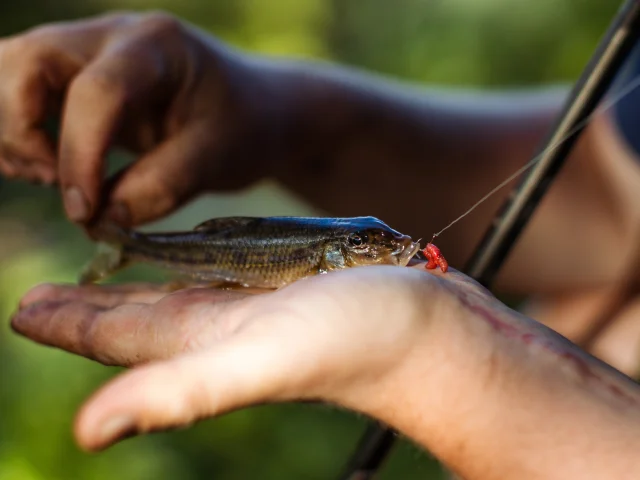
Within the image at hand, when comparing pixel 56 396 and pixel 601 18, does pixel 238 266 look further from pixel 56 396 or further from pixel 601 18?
pixel 601 18

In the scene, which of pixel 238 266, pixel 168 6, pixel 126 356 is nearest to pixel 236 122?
pixel 238 266

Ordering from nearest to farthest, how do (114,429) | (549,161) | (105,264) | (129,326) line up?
(114,429) → (129,326) → (549,161) → (105,264)

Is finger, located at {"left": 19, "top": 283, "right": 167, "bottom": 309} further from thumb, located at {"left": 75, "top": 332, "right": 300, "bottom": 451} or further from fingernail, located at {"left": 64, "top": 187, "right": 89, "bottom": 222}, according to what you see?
thumb, located at {"left": 75, "top": 332, "right": 300, "bottom": 451}

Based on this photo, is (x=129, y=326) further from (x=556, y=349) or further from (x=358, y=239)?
(x=556, y=349)

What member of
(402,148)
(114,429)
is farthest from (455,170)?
(114,429)

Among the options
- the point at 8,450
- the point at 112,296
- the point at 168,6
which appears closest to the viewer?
the point at 112,296

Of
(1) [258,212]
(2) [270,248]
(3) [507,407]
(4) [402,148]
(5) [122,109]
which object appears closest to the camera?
(3) [507,407]

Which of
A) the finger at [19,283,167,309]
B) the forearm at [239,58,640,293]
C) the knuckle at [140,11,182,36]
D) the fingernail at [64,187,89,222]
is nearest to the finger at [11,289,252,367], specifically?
the finger at [19,283,167,309]
